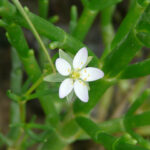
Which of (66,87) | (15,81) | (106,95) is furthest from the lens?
(106,95)

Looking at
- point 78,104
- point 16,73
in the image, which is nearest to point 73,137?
point 78,104

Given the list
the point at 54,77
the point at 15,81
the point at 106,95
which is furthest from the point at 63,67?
the point at 106,95

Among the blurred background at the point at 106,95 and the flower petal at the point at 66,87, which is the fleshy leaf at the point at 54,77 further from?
the blurred background at the point at 106,95

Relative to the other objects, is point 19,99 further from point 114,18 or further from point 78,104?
point 114,18

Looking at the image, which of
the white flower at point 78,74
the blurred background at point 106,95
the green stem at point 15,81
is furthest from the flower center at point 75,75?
the blurred background at point 106,95

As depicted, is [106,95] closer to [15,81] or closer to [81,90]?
[15,81]

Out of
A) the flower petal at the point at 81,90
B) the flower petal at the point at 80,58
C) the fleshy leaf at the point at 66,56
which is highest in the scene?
the fleshy leaf at the point at 66,56

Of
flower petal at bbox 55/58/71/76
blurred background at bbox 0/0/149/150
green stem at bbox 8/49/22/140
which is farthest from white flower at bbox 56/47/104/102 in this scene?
blurred background at bbox 0/0/149/150

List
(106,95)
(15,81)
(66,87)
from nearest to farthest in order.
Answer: (66,87), (15,81), (106,95)
